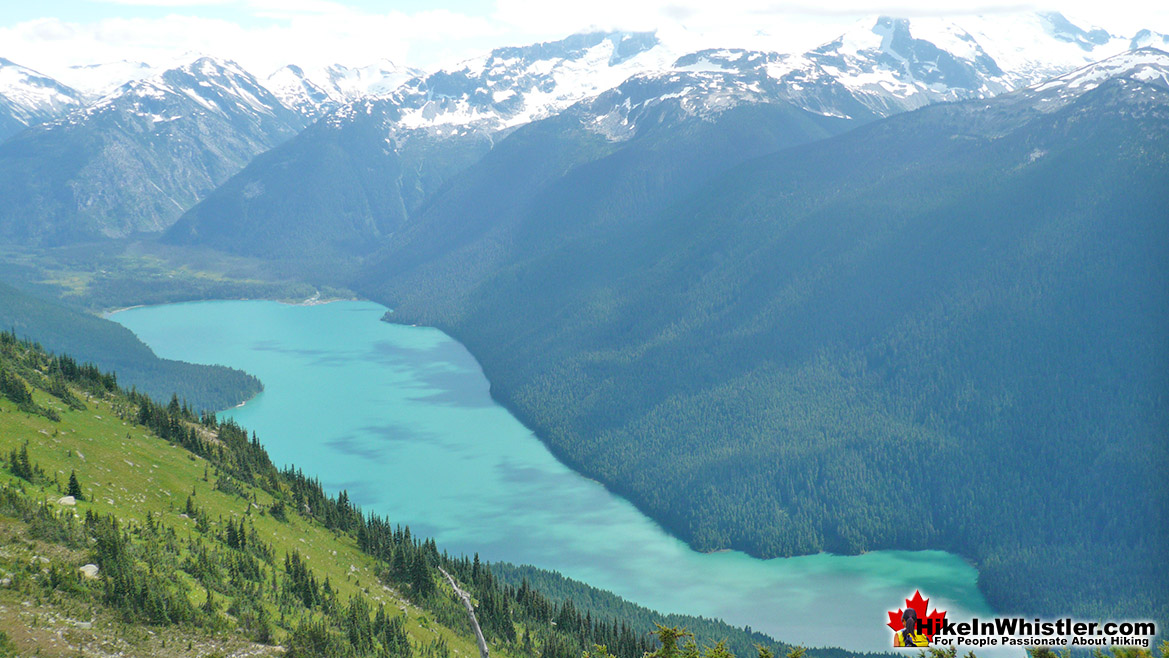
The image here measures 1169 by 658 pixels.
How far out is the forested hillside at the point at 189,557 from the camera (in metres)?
47.4

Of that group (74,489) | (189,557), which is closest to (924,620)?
(189,557)

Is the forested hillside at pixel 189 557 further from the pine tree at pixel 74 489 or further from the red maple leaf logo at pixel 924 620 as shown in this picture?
the red maple leaf logo at pixel 924 620

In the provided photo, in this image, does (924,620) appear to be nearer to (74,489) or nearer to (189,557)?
(189,557)

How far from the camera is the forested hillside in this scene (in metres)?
47.4

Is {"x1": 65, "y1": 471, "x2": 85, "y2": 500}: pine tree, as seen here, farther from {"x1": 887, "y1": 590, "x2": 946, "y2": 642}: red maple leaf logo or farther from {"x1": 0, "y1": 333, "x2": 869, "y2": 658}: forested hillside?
{"x1": 887, "y1": 590, "x2": 946, "y2": 642}: red maple leaf logo

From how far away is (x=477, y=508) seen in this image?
19725 centimetres

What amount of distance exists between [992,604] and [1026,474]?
1937 inches

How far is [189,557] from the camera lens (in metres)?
58.8

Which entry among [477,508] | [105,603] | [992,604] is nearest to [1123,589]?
[992,604]

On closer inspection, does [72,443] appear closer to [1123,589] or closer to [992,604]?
[992,604]

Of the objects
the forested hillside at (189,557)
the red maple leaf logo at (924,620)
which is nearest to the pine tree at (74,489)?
the forested hillside at (189,557)

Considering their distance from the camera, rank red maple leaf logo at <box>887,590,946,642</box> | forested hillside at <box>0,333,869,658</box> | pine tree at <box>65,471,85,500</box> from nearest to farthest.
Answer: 1. forested hillside at <box>0,333,869,658</box>
2. red maple leaf logo at <box>887,590,946,642</box>
3. pine tree at <box>65,471,85,500</box>

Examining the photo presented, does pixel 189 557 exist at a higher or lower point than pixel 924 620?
lower

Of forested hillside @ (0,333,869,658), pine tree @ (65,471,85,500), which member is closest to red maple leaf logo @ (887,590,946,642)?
forested hillside @ (0,333,869,658)
